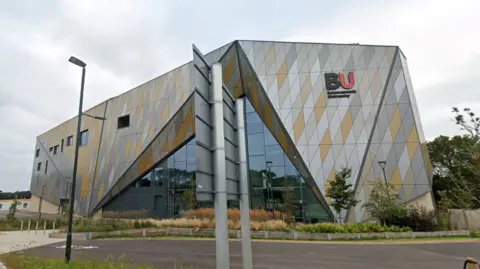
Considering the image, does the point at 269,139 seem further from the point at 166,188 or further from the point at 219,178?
the point at 219,178

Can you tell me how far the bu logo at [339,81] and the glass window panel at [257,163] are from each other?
31.7 ft

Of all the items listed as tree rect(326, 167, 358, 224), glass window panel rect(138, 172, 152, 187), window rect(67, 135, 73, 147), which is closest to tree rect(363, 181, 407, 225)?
tree rect(326, 167, 358, 224)

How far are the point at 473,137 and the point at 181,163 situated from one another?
98.5ft

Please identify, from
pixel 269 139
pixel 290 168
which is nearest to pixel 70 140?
pixel 269 139

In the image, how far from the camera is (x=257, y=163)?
2966 centimetres

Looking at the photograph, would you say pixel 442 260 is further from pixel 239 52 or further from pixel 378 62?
pixel 239 52

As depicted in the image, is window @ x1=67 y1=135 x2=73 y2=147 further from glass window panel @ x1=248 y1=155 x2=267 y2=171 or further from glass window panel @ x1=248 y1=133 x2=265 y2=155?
glass window panel @ x1=248 y1=155 x2=267 y2=171

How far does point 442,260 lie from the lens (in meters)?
11.0

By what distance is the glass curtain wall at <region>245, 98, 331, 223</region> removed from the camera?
26828 mm

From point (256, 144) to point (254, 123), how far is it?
2.30m

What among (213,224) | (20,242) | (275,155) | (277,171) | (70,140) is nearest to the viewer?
(20,242)

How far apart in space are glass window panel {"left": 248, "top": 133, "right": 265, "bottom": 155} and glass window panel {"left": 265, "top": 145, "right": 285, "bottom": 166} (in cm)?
62

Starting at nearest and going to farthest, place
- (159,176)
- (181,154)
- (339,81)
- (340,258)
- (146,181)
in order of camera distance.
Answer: (340,258) < (339,81) < (181,154) < (159,176) < (146,181)

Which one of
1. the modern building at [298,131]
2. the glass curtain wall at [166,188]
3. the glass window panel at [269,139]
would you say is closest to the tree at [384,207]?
the modern building at [298,131]
